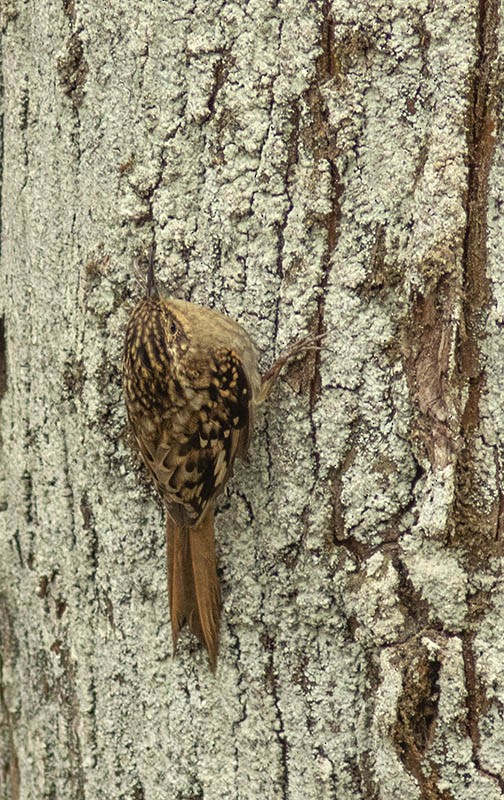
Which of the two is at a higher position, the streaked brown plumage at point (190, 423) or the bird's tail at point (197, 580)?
the streaked brown plumage at point (190, 423)

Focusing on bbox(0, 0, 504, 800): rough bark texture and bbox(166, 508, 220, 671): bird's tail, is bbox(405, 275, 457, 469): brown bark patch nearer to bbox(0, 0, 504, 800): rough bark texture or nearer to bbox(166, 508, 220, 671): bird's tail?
bbox(0, 0, 504, 800): rough bark texture

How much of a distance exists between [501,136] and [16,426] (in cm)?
136

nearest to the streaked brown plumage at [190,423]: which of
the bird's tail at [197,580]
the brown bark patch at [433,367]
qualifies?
the bird's tail at [197,580]

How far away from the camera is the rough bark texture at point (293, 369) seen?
1.93 m

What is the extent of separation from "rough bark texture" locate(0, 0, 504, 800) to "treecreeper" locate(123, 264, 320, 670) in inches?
1.8

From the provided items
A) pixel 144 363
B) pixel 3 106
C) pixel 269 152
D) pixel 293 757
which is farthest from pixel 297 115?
pixel 293 757

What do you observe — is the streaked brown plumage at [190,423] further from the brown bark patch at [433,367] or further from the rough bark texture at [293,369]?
the brown bark patch at [433,367]

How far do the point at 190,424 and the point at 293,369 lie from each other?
1.09 feet

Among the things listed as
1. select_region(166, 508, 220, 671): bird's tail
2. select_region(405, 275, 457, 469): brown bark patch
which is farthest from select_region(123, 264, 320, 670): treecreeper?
select_region(405, 275, 457, 469): brown bark patch

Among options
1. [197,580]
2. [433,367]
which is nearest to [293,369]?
[433,367]

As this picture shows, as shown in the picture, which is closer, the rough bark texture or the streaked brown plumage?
the rough bark texture

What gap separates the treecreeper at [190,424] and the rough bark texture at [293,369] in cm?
5

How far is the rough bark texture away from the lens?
1.93 meters

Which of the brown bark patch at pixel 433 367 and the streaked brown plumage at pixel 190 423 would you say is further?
the streaked brown plumage at pixel 190 423
